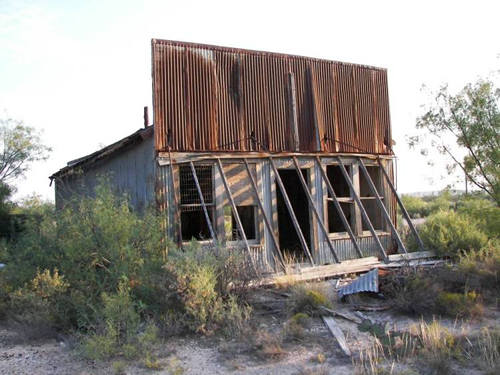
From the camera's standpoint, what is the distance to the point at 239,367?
5.77 meters

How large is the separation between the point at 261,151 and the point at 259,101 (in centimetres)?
130

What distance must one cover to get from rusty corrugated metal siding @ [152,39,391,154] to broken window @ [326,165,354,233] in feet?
3.49

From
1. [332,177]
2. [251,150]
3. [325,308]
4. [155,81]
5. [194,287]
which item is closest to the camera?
[194,287]

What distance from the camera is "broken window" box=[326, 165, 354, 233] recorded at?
43.9 feet

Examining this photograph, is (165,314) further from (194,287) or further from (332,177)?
(332,177)

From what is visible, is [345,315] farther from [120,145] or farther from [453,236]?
[120,145]

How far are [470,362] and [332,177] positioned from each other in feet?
29.0

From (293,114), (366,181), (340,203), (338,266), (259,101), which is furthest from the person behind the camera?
(366,181)

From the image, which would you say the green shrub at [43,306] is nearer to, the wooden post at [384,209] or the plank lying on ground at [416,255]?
the plank lying on ground at [416,255]

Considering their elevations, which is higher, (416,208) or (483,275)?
(416,208)

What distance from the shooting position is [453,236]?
11703 mm

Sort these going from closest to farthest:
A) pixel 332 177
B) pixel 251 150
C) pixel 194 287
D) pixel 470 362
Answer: pixel 470 362, pixel 194 287, pixel 251 150, pixel 332 177

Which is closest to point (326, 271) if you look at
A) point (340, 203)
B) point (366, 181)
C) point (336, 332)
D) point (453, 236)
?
point (336, 332)

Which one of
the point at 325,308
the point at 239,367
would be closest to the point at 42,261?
the point at 239,367
